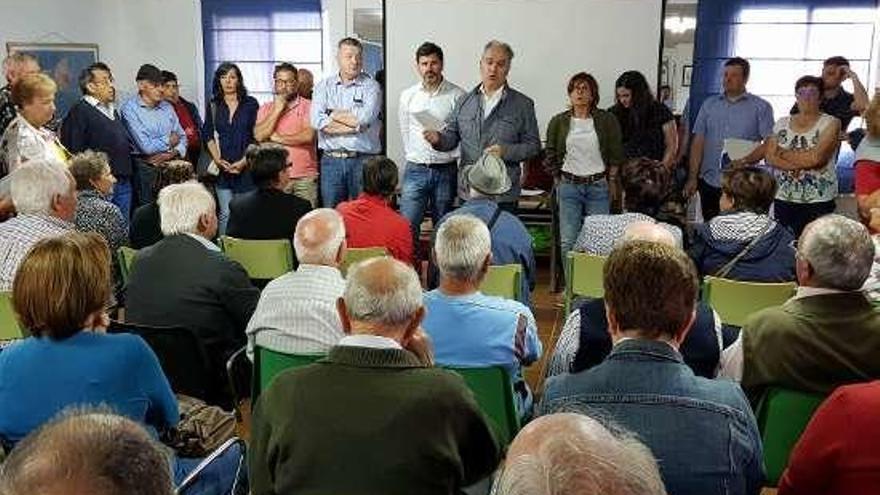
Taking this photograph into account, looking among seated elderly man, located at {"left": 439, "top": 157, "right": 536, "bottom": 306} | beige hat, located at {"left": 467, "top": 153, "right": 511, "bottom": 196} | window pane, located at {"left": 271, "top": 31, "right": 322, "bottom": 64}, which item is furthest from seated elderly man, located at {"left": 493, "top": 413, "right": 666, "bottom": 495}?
window pane, located at {"left": 271, "top": 31, "right": 322, "bottom": 64}

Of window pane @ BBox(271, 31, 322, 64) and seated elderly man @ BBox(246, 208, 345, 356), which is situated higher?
window pane @ BBox(271, 31, 322, 64)

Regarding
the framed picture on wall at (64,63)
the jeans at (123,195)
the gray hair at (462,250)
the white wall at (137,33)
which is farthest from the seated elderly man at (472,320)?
the framed picture on wall at (64,63)

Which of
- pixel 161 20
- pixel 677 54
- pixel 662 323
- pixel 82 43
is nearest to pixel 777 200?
pixel 677 54

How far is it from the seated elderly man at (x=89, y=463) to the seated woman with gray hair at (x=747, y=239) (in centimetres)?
306

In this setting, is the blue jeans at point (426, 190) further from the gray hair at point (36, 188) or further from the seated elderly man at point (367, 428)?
the seated elderly man at point (367, 428)

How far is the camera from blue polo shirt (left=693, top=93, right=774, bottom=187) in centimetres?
602

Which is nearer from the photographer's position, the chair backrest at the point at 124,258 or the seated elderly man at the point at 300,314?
the seated elderly man at the point at 300,314

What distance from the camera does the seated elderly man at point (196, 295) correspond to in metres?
3.07

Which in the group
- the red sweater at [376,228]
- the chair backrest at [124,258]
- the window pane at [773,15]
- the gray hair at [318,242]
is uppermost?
the window pane at [773,15]

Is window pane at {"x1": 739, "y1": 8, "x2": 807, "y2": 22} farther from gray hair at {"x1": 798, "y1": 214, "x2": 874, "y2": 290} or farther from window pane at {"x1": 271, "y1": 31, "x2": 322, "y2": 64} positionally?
gray hair at {"x1": 798, "y1": 214, "x2": 874, "y2": 290}

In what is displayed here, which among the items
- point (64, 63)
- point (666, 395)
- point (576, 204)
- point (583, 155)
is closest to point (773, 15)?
point (583, 155)

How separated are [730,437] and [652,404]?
0.16 metres

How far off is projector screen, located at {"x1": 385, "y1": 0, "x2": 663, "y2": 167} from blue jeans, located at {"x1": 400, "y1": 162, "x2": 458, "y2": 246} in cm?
147

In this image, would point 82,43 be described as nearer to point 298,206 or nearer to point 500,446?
point 298,206
